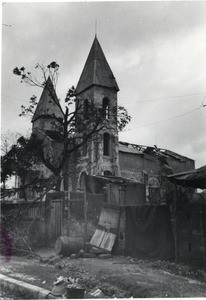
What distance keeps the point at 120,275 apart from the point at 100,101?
28.9 meters

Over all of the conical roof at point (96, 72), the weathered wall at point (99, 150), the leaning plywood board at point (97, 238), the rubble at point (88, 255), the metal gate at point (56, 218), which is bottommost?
the rubble at point (88, 255)

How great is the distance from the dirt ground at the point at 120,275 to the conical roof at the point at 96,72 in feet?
89.1

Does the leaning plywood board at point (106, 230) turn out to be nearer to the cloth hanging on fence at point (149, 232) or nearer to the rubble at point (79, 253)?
the cloth hanging on fence at point (149, 232)

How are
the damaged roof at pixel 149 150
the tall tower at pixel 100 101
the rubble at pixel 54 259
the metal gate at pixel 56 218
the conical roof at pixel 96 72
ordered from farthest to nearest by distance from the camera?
1. the damaged roof at pixel 149 150
2. the conical roof at pixel 96 72
3. the tall tower at pixel 100 101
4. the metal gate at pixel 56 218
5. the rubble at pixel 54 259

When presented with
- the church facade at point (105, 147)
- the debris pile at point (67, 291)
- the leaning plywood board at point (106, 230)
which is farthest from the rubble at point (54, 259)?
the church facade at point (105, 147)

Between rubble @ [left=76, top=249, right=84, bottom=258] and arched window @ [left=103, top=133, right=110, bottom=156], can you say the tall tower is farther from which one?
rubble @ [left=76, top=249, right=84, bottom=258]

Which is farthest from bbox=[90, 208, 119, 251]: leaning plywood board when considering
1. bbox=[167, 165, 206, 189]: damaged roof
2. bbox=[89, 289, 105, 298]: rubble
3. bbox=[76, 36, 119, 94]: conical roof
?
bbox=[76, 36, 119, 94]: conical roof

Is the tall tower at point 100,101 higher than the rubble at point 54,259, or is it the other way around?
the tall tower at point 100,101

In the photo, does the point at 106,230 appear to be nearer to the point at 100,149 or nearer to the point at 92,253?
the point at 92,253

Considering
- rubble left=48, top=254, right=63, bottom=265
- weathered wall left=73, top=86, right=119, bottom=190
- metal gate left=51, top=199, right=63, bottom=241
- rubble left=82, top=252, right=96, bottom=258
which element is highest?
weathered wall left=73, top=86, right=119, bottom=190

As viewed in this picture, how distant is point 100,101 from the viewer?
3628cm

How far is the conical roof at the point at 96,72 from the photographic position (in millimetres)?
36903

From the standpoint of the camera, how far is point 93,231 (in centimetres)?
1426

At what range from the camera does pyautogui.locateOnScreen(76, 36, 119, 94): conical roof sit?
36903mm
